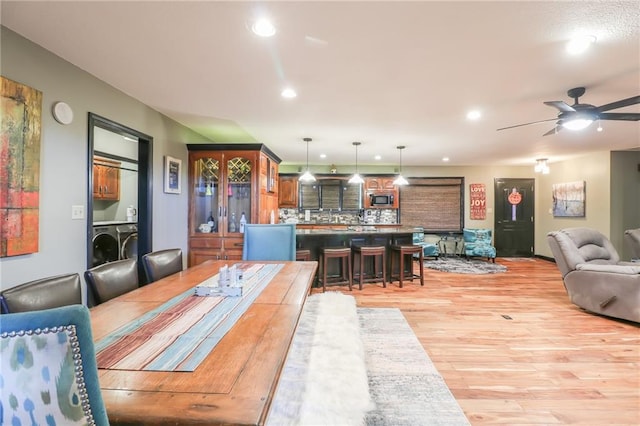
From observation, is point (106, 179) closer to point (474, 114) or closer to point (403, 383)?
point (403, 383)

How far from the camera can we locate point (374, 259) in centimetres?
536

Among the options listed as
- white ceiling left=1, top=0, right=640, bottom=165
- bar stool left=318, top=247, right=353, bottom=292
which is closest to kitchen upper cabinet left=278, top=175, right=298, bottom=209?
bar stool left=318, top=247, right=353, bottom=292

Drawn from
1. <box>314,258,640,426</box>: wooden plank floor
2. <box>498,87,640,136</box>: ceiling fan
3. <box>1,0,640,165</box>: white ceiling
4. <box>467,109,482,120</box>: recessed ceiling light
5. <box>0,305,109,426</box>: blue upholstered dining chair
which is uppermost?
<box>467,109,482,120</box>: recessed ceiling light

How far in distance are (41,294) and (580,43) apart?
3.55 meters

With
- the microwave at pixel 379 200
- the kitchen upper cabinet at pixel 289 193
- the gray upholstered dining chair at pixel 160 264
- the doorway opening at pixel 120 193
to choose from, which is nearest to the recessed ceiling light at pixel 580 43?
the gray upholstered dining chair at pixel 160 264

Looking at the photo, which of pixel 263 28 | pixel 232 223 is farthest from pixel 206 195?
pixel 263 28

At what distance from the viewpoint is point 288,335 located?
1220 millimetres

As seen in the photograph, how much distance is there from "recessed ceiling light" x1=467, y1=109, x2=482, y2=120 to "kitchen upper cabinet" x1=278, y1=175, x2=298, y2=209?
483 cm

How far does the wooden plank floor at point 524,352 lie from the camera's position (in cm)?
201

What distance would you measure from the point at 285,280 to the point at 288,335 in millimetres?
962

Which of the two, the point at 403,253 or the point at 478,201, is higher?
the point at 478,201

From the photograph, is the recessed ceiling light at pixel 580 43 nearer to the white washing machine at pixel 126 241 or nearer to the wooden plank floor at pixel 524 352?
the wooden plank floor at pixel 524 352

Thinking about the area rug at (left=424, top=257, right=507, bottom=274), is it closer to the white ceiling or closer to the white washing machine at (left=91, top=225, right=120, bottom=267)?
the white ceiling

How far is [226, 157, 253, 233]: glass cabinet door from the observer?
4.80 m
